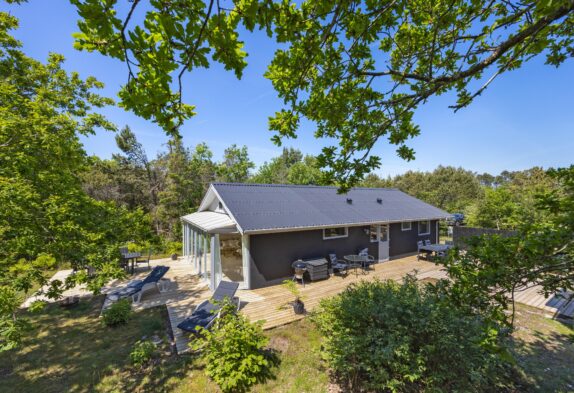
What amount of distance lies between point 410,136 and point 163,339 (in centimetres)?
783

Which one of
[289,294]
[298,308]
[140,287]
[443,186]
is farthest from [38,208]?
[443,186]

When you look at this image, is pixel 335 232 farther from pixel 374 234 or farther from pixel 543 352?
pixel 543 352

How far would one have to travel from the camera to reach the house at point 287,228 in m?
9.57

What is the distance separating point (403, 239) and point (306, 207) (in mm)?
7257

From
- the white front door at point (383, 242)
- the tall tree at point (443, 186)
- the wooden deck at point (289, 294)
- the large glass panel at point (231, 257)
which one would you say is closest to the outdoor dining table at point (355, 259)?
the wooden deck at point (289, 294)

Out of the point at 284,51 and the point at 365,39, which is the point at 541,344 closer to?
the point at 365,39

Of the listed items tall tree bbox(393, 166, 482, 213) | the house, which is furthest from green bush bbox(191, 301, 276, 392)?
tall tree bbox(393, 166, 482, 213)

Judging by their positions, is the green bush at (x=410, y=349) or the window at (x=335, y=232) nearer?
the green bush at (x=410, y=349)

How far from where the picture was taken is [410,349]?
4117 mm

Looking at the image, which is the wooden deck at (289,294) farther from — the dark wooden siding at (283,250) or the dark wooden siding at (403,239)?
the dark wooden siding at (403,239)

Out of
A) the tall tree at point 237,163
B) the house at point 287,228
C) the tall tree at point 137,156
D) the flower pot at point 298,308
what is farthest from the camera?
the tall tree at point 237,163

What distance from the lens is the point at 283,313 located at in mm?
7344

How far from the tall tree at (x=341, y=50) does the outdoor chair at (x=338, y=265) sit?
8095mm

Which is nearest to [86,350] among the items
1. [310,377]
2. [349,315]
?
[310,377]
